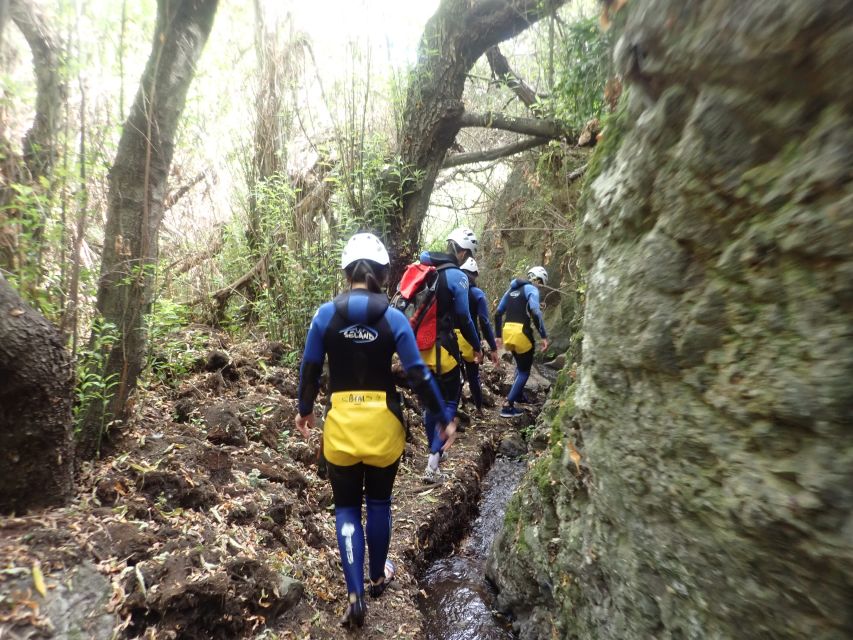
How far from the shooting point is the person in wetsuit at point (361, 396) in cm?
266

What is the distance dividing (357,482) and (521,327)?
15.3 ft

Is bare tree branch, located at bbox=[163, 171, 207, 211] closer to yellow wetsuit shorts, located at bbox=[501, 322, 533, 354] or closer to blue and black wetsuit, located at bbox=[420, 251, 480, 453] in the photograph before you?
blue and black wetsuit, located at bbox=[420, 251, 480, 453]

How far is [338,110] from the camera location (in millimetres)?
5293

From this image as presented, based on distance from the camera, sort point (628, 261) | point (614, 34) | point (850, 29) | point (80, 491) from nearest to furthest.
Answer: point (850, 29) < point (628, 261) < point (614, 34) < point (80, 491)

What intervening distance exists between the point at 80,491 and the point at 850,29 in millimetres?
3635

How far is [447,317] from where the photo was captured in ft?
15.8

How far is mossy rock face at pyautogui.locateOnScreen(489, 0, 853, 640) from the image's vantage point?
1.08 metres

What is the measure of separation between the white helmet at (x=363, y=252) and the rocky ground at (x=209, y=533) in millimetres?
1746

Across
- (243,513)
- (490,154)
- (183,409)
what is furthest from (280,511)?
(490,154)

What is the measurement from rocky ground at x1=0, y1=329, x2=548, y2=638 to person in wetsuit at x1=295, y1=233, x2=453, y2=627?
43 cm

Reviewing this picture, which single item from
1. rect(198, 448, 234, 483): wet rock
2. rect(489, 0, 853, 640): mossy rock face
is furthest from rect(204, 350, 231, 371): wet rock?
rect(489, 0, 853, 640): mossy rock face

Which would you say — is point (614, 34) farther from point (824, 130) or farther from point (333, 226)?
point (333, 226)

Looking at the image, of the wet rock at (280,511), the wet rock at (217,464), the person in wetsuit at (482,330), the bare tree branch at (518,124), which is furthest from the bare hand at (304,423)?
the bare tree branch at (518,124)

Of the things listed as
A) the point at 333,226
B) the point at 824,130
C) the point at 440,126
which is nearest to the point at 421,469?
the point at 333,226
